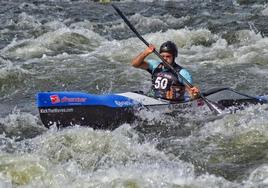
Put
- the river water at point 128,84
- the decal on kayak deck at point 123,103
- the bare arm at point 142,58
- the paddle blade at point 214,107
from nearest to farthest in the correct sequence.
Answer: the river water at point 128,84 < the decal on kayak deck at point 123,103 < the paddle blade at point 214,107 < the bare arm at point 142,58

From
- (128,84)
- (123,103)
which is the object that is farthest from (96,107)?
(128,84)

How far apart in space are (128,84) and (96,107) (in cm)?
342

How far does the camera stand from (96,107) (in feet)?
28.1

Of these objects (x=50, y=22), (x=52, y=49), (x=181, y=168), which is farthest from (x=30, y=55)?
(x=181, y=168)

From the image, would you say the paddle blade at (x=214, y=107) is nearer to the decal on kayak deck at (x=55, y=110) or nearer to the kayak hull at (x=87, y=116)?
the kayak hull at (x=87, y=116)

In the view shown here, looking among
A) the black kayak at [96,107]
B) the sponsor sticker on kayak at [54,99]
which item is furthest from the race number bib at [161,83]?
the sponsor sticker on kayak at [54,99]

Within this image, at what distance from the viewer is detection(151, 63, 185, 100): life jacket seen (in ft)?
30.7

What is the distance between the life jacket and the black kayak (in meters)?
0.16

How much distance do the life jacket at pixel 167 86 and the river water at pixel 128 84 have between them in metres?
0.38

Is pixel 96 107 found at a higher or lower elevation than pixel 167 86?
lower

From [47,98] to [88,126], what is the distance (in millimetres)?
773

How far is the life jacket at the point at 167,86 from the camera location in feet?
30.7

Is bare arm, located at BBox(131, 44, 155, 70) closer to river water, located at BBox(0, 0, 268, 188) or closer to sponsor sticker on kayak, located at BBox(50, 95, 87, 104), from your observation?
river water, located at BBox(0, 0, 268, 188)

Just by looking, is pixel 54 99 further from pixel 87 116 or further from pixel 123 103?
pixel 123 103
